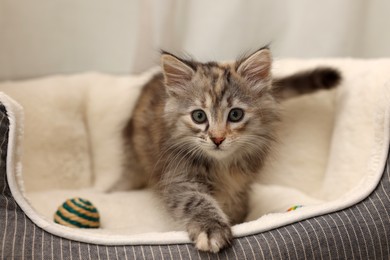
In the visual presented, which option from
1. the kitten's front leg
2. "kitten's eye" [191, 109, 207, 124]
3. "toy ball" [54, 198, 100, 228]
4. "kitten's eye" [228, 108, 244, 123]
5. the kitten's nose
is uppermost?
"kitten's eye" [228, 108, 244, 123]

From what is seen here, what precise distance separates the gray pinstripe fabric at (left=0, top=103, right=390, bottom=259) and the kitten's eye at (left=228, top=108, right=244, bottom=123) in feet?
1.38

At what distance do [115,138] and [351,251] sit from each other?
135 centimetres

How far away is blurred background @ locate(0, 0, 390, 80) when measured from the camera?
259 cm

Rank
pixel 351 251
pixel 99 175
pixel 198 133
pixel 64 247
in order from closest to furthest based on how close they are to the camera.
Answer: pixel 64 247
pixel 351 251
pixel 198 133
pixel 99 175

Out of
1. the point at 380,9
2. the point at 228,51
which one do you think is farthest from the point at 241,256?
the point at 380,9

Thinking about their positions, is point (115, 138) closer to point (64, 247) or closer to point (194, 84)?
point (194, 84)

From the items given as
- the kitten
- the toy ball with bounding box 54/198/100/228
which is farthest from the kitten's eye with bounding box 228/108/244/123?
the toy ball with bounding box 54/198/100/228

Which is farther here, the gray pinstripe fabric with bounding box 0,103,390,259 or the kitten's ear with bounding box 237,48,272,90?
the kitten's ear with bounding box 237,48,272,90

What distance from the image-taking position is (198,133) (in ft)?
5.30

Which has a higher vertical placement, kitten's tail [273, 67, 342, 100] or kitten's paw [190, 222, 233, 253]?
kitten's tail [273, 67, 342, 100]

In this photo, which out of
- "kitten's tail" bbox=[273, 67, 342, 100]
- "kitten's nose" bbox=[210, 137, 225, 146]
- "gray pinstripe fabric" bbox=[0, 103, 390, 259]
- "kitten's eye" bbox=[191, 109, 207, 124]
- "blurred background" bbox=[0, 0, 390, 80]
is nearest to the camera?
"gray pinstripe fabric" bbox=[0, 103, 390, 259]

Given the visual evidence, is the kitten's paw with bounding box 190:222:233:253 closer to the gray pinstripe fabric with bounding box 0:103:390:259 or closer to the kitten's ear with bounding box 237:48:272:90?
the gray pinstripe fabric with bounding box 0:103:390:259

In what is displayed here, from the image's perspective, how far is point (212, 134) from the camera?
5.05 ft

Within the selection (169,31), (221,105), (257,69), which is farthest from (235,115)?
(169,31)
